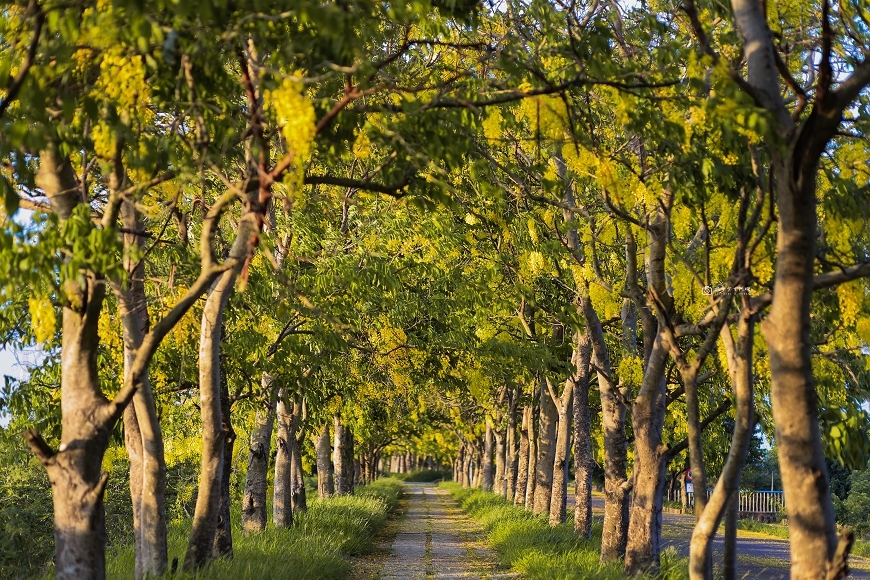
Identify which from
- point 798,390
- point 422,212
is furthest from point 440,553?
point 798,390

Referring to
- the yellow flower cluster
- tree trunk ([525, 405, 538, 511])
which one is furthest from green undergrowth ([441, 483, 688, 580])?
the yellow flower cluster

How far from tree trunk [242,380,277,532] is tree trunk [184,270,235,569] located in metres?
5.73

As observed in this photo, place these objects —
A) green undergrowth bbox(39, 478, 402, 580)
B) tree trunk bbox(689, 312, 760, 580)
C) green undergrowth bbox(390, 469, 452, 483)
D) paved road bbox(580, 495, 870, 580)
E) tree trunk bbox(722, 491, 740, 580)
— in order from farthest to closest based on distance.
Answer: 1. green undergrowth bbox(390, 469, 452, 483)
2. paved road bbox(580, 495, 870, 580)
3. green undergrowth bbox(39, 478, 402, 580)
4. tree trunk bbox(722, 491, 740, 580)
5. tree trunk bbox(689, 312, 760, 580)

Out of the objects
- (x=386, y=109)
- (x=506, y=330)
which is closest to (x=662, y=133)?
(x=386, y=109)

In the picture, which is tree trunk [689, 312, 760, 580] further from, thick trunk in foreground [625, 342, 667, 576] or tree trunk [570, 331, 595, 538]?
tree trunk [570, 331, 595, 538]

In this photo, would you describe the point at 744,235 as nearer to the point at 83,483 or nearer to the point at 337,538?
the point at 83,483

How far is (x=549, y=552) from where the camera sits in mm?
13984

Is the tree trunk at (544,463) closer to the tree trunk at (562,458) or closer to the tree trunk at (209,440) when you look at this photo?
the tree trunk at (562,458)

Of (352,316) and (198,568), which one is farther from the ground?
(352,316)

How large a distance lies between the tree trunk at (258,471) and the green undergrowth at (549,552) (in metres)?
4.22

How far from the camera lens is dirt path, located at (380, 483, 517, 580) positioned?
15.0 meters

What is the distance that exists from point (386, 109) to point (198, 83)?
1.14 metres

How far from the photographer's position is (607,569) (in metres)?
11.3

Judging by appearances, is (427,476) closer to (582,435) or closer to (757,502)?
(757,502)
